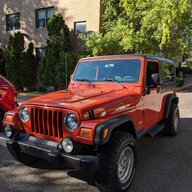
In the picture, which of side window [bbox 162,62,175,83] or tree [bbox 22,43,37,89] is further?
tree [bbox 22,43,37,89]

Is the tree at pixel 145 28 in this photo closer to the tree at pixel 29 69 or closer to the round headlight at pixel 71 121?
the tree at pixel 29 69

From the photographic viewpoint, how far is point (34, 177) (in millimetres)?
4430

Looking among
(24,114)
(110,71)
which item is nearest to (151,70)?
(110,71)

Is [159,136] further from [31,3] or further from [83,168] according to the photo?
[31,3]

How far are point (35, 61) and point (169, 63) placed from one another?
13573 millimetres

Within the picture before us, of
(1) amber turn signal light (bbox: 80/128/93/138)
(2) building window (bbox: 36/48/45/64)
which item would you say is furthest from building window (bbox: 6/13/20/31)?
(1) amber turn signal light (bbox: 80/128/93/138)

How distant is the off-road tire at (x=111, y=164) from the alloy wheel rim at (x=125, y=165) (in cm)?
7

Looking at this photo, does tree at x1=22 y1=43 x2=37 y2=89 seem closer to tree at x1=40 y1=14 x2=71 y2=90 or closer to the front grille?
tree at x1=40 y1=14 x2=71 y2=90

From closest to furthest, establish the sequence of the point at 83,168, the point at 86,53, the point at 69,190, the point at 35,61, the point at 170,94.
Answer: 1. the point at 83,168
2. the point at 69,190
3. the point at 170,94
4. the point at 86,53
5. the point at 35,61

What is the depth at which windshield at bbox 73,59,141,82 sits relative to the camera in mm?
4934

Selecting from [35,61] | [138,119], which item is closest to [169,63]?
[138,119]

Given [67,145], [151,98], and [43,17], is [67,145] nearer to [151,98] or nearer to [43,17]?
[151,98]

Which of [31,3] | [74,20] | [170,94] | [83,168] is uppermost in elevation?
[31,3]

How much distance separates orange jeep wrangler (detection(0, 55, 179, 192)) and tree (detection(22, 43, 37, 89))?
1321cm
